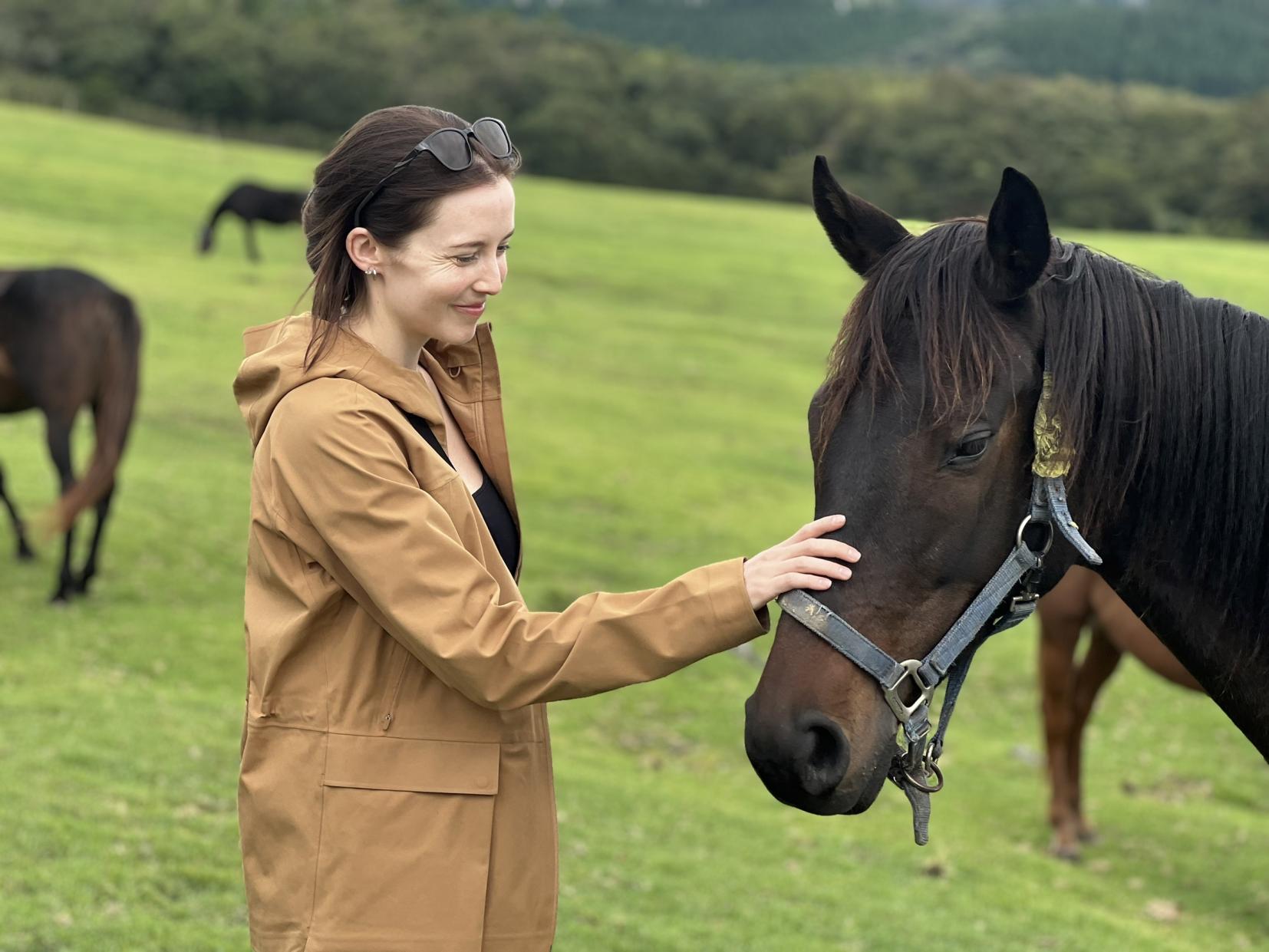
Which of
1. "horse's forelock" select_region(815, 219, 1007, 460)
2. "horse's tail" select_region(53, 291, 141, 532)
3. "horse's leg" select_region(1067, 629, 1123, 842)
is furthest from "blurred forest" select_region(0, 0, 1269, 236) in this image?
"horse's forelock" select_region(815, 219, 1007, 460)

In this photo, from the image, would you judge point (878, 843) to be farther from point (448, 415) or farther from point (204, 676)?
point (448, 415)

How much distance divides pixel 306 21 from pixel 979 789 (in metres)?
65.2

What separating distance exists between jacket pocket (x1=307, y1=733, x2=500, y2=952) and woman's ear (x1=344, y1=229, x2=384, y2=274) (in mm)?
833

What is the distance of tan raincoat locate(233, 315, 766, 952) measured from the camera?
206 cm

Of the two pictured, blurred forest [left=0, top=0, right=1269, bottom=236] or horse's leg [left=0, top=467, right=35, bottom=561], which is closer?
horse's leg [left=0, top=467, right=35, bottom=561]

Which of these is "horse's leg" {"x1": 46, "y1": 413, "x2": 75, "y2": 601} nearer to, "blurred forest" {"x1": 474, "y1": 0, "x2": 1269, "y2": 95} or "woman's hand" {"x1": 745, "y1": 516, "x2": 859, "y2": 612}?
"woman's hand" {"x1": 745, "y1": 516, "x2": 859, "y2": 612}

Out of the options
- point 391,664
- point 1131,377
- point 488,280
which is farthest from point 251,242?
point 1131,377

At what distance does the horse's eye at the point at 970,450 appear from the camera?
2139 millimetres

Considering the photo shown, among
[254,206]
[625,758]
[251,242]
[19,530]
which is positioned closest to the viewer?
[625,758]

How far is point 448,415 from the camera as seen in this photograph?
252 centimetres

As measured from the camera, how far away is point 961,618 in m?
2.18

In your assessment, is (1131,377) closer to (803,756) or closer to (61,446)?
(803,756)

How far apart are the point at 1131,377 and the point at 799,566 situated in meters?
0.77

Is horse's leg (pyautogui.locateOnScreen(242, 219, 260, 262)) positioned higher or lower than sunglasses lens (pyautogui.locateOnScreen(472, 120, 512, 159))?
lower
